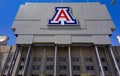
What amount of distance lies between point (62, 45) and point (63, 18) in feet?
27.1

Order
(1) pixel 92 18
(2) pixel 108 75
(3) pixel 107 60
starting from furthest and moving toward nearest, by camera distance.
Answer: (1) pixel 92 18
(3) pixel 107 60
(2) pixel 108 75

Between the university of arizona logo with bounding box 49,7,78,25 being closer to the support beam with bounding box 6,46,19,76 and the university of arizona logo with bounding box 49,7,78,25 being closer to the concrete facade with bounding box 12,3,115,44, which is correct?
the concrete facade with bounding box 12,3,115,44

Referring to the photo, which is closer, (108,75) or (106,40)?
(108,75)

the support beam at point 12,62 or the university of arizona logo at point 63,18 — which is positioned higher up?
the university of arizona logo at point 63,18

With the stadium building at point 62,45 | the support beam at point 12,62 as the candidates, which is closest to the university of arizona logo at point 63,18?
the stadium building at point 62,45

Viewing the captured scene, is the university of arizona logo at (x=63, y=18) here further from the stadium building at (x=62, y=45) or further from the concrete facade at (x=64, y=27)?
the concrete facade at (x=64, y=27)

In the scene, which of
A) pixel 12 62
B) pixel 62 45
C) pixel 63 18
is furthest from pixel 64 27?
pixel 12 62

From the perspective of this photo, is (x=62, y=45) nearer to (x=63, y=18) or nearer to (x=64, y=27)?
(x=64, y=27)

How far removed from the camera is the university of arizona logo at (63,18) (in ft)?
138

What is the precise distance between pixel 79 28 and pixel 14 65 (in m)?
18.1

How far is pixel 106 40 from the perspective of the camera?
38.5 m

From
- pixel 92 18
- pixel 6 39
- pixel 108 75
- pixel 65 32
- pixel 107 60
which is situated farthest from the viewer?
pixel 6 39

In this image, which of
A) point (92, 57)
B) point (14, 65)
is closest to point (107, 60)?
point (92, 57)

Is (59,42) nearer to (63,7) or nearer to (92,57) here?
(92,57)
